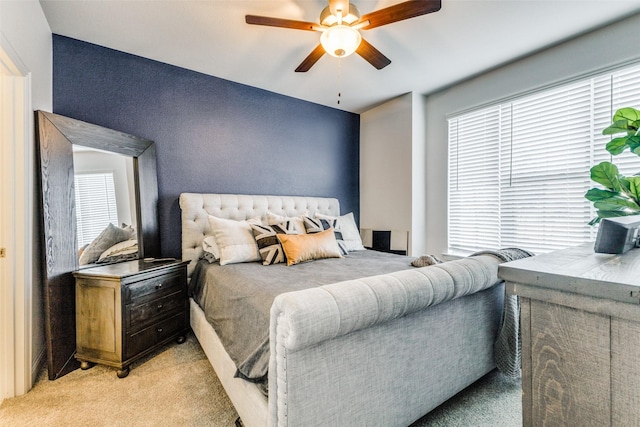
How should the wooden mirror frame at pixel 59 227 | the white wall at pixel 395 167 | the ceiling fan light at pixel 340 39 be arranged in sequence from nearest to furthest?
the ceiling fan light at pixel 340 39, the wooden mirror frame at pixel 59 227, the white wall at pixel 395 167

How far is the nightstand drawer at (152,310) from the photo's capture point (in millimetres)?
1999

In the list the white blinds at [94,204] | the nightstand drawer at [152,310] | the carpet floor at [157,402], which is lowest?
the carpet floor at [157,402]

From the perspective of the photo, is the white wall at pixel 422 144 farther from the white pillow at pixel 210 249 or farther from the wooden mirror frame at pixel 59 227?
the wooden mirror frame at pixel 59 227

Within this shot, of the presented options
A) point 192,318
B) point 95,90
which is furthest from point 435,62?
point 192,318

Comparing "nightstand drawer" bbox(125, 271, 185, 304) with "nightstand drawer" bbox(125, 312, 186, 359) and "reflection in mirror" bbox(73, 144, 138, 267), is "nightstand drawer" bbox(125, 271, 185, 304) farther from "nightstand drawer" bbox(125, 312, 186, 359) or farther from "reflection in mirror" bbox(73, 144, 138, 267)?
"reflection in mirror" bbox(73, 144, 138, 267)

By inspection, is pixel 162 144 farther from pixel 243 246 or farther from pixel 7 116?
pixel 243 246

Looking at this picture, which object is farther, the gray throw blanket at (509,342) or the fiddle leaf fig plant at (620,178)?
the gray throw blanket at (509,342)

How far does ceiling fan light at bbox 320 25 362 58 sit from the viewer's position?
1.79 metres

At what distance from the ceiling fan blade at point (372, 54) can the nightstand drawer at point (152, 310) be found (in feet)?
7.90

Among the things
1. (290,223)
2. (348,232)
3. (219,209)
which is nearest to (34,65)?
(219,209)

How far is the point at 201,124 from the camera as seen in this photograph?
120 inches

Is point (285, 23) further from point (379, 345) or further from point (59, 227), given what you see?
point (59, 227)

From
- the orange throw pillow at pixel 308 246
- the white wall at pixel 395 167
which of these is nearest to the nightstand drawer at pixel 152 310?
the orange throw pillow at pixel 308 246

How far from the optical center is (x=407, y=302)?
48.5 inches
